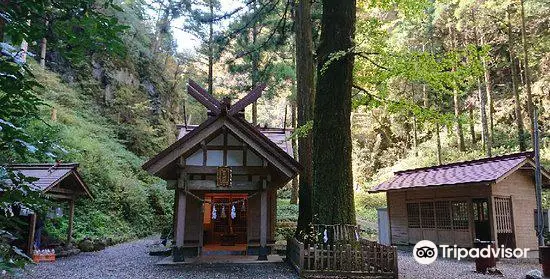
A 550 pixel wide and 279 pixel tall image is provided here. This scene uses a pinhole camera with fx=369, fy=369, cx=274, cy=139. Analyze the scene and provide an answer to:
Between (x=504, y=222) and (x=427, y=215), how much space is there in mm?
2559

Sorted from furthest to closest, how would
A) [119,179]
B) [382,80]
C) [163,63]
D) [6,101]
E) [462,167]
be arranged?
1. [163,63]
2. [119,179]
3. [462,167]
4. [382,80]
5. [6,101]

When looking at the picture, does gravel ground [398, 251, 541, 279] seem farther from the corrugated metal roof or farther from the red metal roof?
the corrugated metal roof

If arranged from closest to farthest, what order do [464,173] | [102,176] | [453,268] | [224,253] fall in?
1. [453,268]
2. [224,253]
3. [464,173]
4. [102,176]

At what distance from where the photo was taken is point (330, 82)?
870 cm

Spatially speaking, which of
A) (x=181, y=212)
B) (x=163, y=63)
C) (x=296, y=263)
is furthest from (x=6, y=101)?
(x=163, y=63)

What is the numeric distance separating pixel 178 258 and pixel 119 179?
378 inches

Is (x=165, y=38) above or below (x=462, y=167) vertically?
above

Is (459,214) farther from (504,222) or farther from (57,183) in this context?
(57,183)

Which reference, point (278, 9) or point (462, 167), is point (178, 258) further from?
point (278, 9)

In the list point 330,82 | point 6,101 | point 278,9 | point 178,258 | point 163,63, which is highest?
point 163,63

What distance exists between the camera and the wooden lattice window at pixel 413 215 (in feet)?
47.3

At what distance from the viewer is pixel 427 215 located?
14055 mm

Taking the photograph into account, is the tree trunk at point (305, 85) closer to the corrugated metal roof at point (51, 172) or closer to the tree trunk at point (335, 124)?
the tree trunk at point (335, 124)

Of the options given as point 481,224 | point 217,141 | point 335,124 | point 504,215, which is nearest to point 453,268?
point 504,215
